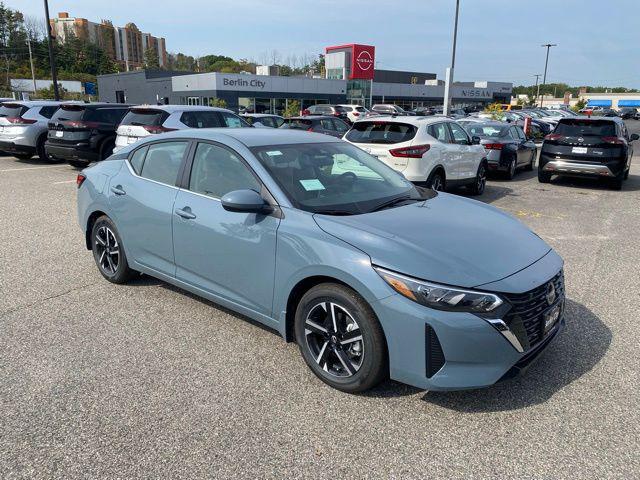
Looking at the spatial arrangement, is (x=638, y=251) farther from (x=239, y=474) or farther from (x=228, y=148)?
(x=239, y=474)

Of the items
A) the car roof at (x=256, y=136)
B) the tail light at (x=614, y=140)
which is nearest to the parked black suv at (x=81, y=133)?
→ the car roof at (x=256, y=136)

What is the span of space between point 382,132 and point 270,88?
139 ft

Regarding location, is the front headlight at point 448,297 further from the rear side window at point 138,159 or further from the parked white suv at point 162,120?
the parked white suv at point 162,120

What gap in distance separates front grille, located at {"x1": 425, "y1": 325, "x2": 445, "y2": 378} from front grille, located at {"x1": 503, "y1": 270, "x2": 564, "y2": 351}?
0.42 meters

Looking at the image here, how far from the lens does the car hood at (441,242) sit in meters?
2.90

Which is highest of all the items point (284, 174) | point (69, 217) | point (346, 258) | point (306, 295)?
point (284, 174)

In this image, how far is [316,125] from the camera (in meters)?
16.2

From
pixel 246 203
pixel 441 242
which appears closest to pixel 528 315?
pixel 441 242

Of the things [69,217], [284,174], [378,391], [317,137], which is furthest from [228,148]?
[69,217]

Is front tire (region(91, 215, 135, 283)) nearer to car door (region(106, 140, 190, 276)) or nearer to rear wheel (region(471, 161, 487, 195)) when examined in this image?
car door (region(106, 140, 190, 276))

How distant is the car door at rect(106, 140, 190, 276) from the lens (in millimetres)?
4246

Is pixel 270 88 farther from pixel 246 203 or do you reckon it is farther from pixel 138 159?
pixel 246 203

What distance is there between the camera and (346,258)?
303cm

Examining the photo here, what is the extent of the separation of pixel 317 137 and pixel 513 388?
102 inches
